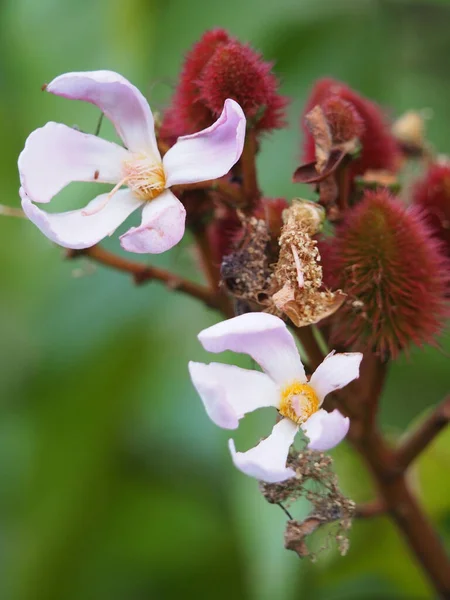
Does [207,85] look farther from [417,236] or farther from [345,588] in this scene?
[345,588]

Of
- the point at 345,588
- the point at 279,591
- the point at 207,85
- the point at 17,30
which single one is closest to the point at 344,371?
the point at 207,85

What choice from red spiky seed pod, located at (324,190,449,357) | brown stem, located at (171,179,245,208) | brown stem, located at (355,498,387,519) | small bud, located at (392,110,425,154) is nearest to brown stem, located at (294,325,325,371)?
red spiky seed pod, located at (324,190,449,357)

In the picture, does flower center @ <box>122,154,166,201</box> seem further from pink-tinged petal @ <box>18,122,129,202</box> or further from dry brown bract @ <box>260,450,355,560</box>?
dry brown bract @ <box>260,450,355,560</box>

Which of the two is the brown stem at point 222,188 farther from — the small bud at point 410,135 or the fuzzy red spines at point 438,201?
the small bud at point 410,135

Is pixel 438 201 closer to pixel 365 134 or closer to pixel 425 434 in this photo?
pixel 365 134

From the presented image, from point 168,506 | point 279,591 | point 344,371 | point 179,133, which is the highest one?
point 179,133

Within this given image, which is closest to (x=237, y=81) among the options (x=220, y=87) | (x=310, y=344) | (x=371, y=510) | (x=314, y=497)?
(x=220, y=87)

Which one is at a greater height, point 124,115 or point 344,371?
point 124,115

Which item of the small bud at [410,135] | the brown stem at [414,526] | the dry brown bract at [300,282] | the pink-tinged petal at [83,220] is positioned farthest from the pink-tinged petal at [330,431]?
the small bud at [410,135]
